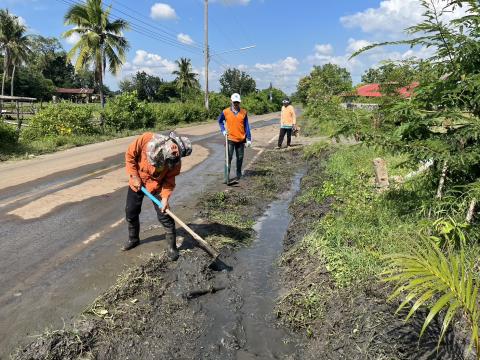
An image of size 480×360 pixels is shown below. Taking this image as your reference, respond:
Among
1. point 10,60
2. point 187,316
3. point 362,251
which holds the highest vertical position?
point 10,60

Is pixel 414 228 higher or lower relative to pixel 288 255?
higher

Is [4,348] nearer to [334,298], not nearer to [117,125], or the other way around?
[334,298]

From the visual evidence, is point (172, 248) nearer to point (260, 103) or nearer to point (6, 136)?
point (6, 136)

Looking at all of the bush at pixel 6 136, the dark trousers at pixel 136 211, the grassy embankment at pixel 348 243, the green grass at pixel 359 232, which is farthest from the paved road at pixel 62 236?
the bush at pixel 6 136

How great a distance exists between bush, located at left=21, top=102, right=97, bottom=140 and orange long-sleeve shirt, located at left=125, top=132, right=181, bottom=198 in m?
12.9

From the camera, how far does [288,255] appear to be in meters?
5.09

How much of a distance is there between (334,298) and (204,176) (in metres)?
6.53

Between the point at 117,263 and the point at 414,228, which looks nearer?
the point at 414,228

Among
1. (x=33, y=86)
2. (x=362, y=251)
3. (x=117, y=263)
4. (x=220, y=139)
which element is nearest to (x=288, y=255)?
(x=362, y=251)

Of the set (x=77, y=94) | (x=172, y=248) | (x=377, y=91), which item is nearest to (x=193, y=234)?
(x=172, y=248)

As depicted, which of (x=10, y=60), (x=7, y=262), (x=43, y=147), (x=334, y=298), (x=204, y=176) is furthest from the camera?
(x=10, y=60)

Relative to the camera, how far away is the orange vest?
8680 millimetres

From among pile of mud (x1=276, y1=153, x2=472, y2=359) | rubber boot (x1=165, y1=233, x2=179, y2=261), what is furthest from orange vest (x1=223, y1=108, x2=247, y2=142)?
pile of mud (x1=276, y1=153, x2=472, y2=359)

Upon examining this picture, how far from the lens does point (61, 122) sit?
1691cm
